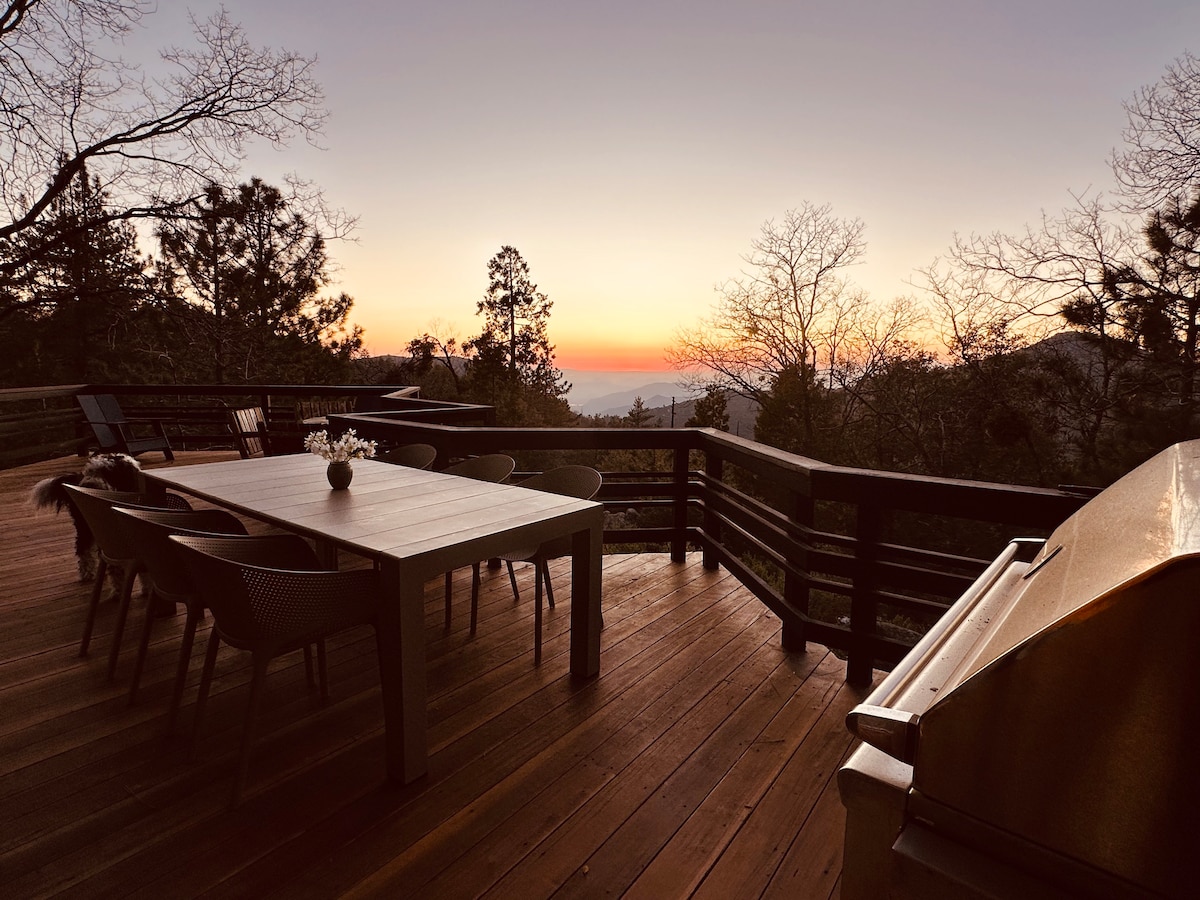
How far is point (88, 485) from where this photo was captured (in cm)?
282

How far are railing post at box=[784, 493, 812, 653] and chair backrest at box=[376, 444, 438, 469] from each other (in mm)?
2136

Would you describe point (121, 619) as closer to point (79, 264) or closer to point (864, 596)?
point (864, 596)

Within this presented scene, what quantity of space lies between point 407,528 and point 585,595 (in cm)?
76

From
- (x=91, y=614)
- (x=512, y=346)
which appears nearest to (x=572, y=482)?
(x=91, y=614)

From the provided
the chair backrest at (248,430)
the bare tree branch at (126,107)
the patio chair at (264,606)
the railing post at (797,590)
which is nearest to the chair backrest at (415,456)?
the patio chair at (264,606)

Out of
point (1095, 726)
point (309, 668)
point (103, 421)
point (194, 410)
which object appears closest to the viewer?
point (1095, 726)

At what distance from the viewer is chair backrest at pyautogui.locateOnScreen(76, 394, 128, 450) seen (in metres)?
5.95

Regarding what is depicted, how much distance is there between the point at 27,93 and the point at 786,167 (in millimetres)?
9990

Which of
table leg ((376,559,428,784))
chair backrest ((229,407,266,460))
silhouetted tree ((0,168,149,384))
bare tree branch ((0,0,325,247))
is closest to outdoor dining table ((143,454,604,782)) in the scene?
table leg ((376,559,428,784))

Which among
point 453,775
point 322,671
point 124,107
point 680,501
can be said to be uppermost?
point 124,107

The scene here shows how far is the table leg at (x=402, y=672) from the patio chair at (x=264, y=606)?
15 centimetres

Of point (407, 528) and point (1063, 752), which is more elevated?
point (1063, 752)

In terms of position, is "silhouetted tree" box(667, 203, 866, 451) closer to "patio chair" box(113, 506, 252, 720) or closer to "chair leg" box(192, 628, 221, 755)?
"patio chair" box(113, 506, 252, 720)

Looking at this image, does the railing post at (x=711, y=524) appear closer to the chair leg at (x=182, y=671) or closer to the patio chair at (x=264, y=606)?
the patio chair at (x=264, y=606)
